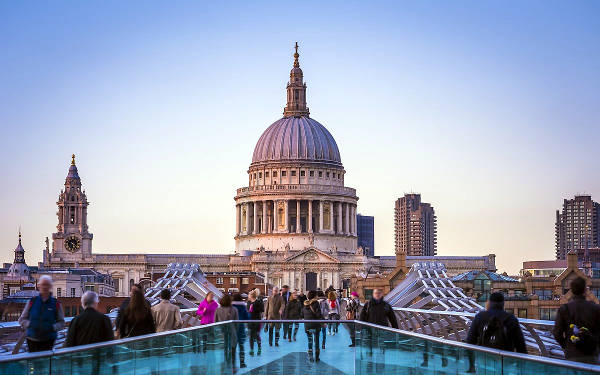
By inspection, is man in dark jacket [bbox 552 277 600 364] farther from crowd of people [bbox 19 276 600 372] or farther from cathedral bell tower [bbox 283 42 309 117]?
cathedral bell tower [bbox 283 42 309 117]

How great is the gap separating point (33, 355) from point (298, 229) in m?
154

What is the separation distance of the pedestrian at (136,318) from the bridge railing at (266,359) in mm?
826

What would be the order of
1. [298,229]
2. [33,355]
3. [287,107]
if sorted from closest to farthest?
[33,355], [298,229], [287,107]

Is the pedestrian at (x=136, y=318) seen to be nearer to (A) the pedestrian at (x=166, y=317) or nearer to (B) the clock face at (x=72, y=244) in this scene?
(A) the pedestrian at (x=166, y=317)

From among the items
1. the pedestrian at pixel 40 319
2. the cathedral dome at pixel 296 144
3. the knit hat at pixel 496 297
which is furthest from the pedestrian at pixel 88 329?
the cathedral dome at pixel 296 144

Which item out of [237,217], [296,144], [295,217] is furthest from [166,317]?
[237,217]

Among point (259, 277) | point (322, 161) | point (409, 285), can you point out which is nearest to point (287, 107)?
point (322, 161)

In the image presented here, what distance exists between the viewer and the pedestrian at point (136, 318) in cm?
1934

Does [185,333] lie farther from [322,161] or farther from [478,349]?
[322,161]

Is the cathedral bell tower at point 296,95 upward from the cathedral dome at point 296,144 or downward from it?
upward

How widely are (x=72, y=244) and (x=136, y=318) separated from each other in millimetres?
148499

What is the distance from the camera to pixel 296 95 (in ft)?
595

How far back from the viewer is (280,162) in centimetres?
17038

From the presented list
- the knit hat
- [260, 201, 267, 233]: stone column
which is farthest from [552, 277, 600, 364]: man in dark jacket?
[260, 201, 267, 233]: stone column
